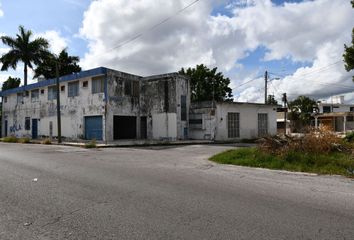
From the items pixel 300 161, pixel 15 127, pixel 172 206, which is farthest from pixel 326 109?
pixel 172 206

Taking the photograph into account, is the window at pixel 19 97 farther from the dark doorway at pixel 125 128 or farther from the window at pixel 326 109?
the window at pixel 326 109

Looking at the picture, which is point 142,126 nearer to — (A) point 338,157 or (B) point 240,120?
(B) point 240,120

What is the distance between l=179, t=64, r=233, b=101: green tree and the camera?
4588 cm

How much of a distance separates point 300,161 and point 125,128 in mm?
21469

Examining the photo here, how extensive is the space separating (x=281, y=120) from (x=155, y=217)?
56208mm

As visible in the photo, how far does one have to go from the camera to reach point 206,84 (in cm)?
4606

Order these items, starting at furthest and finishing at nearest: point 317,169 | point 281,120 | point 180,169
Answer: point 281,120, point 180,169, point 317,169

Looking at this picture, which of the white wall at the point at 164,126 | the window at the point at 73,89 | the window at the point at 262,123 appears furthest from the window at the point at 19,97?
the window at the point at 262,123

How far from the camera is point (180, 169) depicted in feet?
34.6

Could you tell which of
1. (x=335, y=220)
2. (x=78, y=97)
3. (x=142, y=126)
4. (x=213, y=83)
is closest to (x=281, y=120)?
(x=213, y=83)

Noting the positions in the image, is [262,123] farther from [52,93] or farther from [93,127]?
[52,93]

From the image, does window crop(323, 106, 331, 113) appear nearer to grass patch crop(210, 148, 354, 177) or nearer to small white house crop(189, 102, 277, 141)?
small white house crop(189, 102, 277, 141)

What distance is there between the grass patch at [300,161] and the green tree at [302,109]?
42243 millimetres

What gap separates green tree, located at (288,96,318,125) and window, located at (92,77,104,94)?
3682 centimetres
